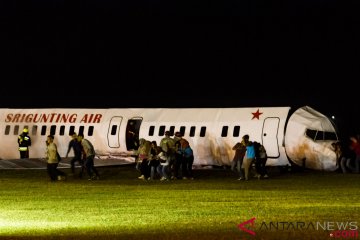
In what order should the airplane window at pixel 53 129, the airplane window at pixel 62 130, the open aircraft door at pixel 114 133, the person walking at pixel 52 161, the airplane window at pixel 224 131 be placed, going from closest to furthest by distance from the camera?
the person walking at pixel 52 161
the airplane window at pixel 224 131
the open aircraft door at pixel 114 133
the airplane window at pixel 62 130
the airplane window at pixel 53 129

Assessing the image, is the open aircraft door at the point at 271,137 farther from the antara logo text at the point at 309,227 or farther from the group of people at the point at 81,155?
the antara logo text at the point at 309,227

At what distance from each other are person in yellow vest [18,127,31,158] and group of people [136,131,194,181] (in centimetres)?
982

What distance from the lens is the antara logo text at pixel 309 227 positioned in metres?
19.8

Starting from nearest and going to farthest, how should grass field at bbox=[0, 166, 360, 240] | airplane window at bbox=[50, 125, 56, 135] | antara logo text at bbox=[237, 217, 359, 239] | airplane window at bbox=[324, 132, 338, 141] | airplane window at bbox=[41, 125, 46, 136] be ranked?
antara logo text at bbox=[237, 217, 359, 239]
grass field at bbox=[0, 166, 360, 240]
airplane window at bbox=[324, 132, 338, 141]
airplane window at bbox=[50, 125, 56, 135]
airplane window at bbox=[41, 125, 46, 136]

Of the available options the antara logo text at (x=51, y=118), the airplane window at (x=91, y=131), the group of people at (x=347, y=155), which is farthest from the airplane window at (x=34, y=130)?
the group of people at (x=347, y=155)

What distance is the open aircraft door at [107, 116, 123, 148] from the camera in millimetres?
47531

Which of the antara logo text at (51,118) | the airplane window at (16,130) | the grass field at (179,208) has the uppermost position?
the antara logo text at (51,118)

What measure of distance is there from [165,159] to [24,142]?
1200 cm

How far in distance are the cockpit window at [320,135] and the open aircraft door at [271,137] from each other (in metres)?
1.29

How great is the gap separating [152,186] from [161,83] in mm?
69654

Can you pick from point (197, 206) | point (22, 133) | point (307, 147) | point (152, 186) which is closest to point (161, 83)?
point (22, 133)

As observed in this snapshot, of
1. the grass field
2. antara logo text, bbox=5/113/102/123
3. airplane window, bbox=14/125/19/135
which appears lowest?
the grass field

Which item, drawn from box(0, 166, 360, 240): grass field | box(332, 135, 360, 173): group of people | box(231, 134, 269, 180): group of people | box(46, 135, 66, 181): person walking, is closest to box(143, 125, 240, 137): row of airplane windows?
box(231, 134, 269, 180): group of people

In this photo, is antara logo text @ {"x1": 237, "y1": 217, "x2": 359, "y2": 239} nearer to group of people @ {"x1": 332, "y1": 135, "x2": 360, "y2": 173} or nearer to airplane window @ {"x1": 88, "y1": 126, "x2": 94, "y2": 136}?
group of people @ {"x1": 332, "y1": 135, "x2": 360, "y2": 173}
